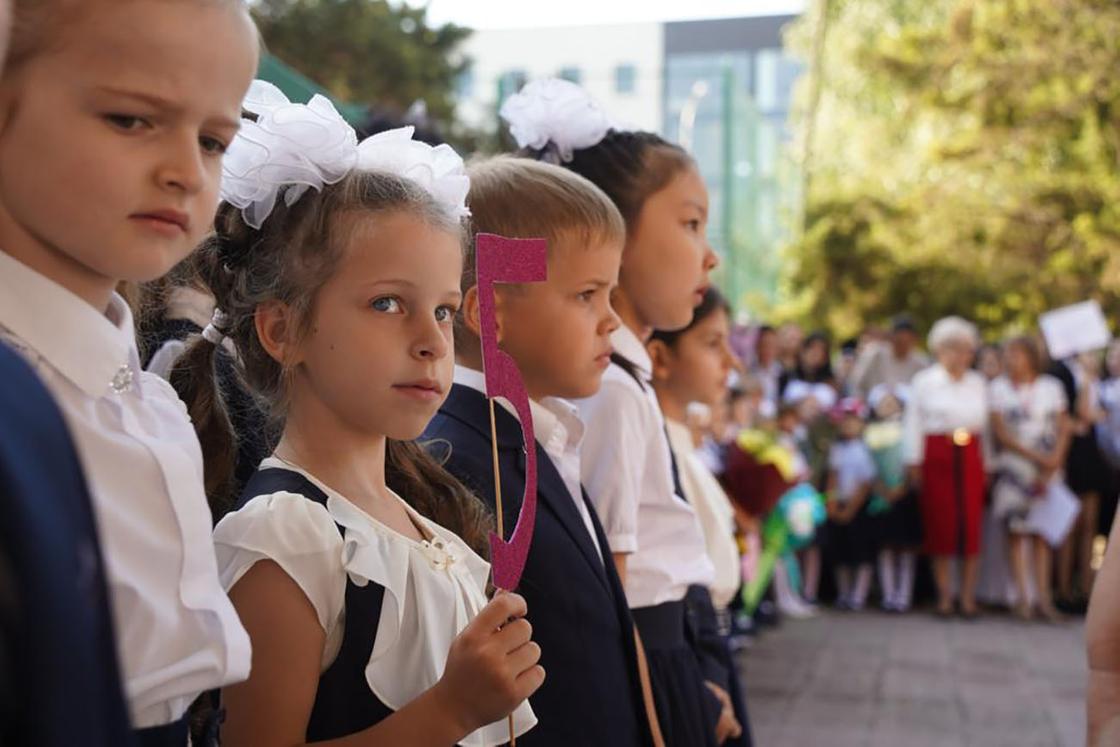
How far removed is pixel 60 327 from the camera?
1.22m

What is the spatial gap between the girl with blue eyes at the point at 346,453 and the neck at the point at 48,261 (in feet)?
1.54

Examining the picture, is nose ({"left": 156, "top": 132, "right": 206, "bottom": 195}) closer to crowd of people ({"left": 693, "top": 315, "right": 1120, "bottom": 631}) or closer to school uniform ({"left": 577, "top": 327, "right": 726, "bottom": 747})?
school uniform ({"left": 577, "top": 327, "right": 726, "bottom": 747})

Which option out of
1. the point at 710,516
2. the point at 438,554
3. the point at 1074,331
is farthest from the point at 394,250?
the point at 1074,331

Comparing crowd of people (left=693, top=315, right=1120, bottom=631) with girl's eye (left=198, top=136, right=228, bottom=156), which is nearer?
girl's eye (left=198, top=136, right=228, bottom=156)

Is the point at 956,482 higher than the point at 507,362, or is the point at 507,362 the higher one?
the point at 507,362

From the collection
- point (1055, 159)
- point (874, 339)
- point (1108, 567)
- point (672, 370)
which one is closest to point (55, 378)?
point (1108, 567)

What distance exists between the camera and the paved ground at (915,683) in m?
6.34

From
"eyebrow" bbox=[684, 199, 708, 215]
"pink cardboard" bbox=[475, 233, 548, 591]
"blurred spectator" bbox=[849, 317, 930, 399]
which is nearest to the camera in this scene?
"pink cardboard" bbox=[475, 233, 548, 591]

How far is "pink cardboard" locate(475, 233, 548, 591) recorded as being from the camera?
174 centimetres

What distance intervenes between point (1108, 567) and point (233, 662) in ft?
3.70

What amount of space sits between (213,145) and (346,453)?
60 centimetres

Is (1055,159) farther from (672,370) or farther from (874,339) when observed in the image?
(672,370)

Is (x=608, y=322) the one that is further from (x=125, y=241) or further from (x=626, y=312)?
(x=125, y=241)

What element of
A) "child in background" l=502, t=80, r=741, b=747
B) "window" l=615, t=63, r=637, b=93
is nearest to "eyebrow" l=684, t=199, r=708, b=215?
"child in background" l=502, t=80, r=741, b=747
